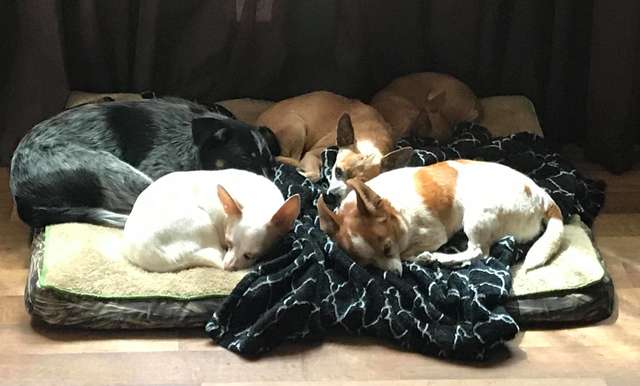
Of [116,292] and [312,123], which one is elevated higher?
[312,123]

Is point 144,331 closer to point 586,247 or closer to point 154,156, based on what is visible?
point 154,156

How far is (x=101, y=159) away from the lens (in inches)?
119

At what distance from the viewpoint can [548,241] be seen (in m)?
2.87

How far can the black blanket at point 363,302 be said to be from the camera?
2.60 m

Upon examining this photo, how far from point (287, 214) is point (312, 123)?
0.74m

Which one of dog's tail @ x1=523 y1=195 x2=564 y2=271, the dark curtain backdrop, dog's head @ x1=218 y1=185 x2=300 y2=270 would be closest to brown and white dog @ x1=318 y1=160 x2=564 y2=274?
dog's tail @ x1=523 y1=195 x2=564 y2=271

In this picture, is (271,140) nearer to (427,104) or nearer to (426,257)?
(427,104)

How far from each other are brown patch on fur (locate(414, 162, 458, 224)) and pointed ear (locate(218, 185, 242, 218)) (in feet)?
1.74

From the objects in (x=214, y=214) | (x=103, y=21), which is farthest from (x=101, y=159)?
(x=103, y=21)

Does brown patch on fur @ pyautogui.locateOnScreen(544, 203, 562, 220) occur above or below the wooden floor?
above

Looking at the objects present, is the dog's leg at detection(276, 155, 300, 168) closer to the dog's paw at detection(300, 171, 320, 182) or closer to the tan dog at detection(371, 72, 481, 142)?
the dog's paw at detection(300, 171, 320, 182)

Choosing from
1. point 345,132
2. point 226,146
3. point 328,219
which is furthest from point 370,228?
point 226,146

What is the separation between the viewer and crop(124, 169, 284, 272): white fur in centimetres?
274

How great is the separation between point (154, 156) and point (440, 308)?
41.6 inches
